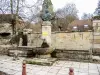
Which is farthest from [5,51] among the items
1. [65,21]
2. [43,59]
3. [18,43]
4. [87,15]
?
[87,15]

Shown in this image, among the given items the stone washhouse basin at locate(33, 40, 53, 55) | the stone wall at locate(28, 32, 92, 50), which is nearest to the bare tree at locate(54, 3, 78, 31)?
the stone wall at locate(28, 32, 92, 50)

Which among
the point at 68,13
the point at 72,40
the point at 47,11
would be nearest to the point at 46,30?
the point at 47,11

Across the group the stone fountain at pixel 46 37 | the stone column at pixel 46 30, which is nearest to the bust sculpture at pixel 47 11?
the stone fountain at pixel 46 37

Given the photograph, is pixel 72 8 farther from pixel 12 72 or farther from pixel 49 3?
pixel 12 72

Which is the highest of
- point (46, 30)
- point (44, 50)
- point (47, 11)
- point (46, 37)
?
point (47, 11)

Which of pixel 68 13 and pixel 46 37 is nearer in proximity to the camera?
pixel 46 37

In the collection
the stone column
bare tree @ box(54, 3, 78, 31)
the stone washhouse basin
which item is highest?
bare tree @ box(54, 3, 78, 31)

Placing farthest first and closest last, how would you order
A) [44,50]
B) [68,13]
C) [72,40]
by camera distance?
1. [68,13]
2. [72,40]
3. [44,50]

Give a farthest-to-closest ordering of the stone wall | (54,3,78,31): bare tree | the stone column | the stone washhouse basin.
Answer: (54,3,78,31): bare tree, the stone wall, the stone column, the stone washhouse basin

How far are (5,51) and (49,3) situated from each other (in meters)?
5.22

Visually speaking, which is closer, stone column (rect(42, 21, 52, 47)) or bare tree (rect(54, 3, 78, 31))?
stone column (rect(42, 21, 52, 47))

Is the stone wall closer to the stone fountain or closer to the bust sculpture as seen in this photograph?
the stone fountain

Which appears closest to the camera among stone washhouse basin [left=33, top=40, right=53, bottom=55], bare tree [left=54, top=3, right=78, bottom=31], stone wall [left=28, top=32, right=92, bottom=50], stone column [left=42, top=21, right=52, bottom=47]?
stone washhouse basin [left=33, top=40, right=53, bottom=55]

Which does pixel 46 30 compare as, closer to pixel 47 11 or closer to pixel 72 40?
pixel 47 11
